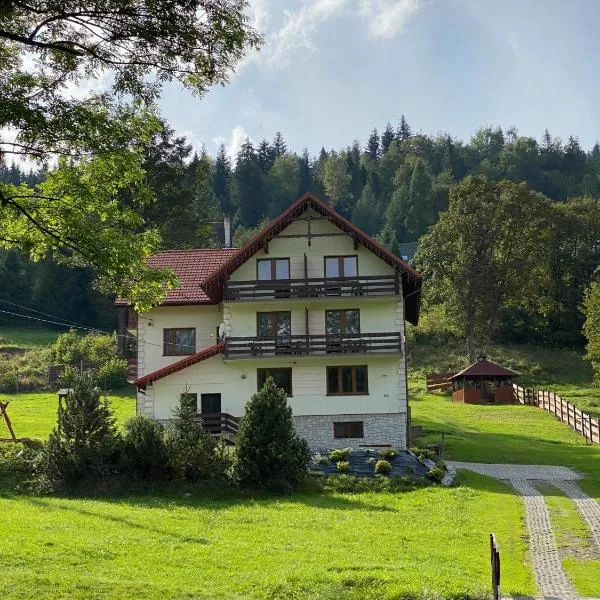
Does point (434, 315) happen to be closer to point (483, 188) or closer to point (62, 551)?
point (483, 188)

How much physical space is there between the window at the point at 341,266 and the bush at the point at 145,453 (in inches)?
511

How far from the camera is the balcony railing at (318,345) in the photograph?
111 ft

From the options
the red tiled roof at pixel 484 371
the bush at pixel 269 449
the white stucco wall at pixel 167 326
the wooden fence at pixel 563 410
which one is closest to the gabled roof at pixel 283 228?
the white stucco wall at pixel 167 326

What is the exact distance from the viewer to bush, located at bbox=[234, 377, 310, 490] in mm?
24547

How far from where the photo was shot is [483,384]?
53.5 metres

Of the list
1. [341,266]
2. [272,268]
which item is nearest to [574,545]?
[341,266]

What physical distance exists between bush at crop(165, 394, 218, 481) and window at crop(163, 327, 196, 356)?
1158cm

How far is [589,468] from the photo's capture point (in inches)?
1176

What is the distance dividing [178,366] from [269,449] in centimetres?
1057

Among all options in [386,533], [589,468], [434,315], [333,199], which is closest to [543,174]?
[333,199]

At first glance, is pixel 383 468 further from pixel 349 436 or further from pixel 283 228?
pixel 283 228

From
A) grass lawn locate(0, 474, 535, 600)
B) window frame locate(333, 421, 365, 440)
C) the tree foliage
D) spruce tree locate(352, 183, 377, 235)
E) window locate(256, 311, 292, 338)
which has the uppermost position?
spruce tree locate(352, 183, 377, 235)

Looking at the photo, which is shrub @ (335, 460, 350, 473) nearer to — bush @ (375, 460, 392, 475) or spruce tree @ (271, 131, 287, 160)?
bush @ (375, 460, 392, 475)

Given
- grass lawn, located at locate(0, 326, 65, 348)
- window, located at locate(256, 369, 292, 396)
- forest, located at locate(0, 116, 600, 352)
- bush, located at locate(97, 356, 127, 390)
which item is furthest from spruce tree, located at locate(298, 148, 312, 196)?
window, located at locate(256, 369, 292, 396)
